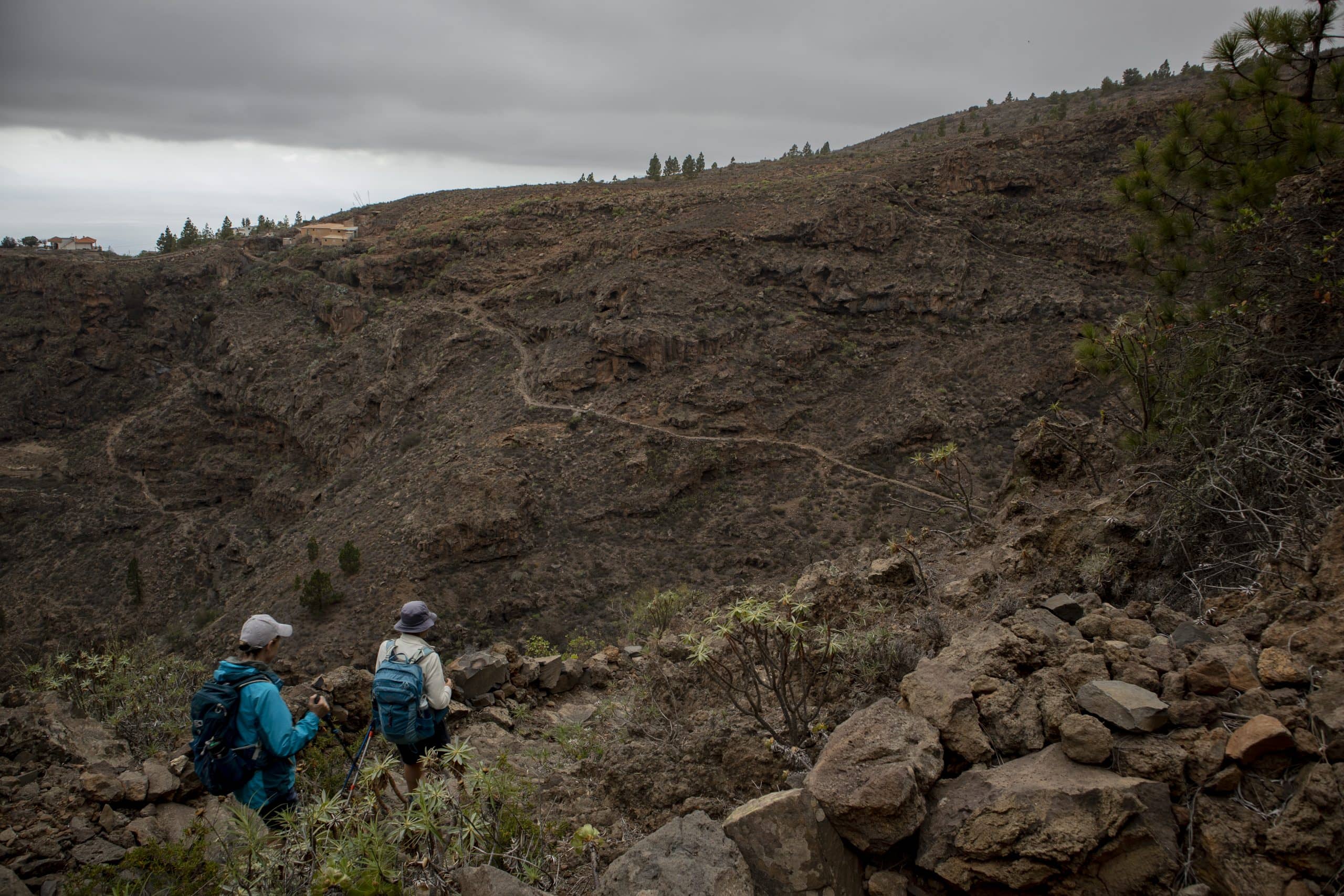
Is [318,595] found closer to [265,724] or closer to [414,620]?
[414,620]

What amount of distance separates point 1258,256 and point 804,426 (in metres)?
25.3

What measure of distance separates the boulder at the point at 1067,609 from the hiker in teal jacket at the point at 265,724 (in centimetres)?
438

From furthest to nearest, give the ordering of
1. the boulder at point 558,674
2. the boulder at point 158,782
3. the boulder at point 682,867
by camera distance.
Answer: the boulder at point 558,674
the boulder at point 158,782
the boulder at point 682,867

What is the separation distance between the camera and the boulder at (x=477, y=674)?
776 cm

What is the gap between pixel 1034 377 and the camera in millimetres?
30062

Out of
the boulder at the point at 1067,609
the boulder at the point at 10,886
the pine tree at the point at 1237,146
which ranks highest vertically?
the pine tree at the point at 1237,146

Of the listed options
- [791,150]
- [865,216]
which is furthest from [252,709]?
[791,150]

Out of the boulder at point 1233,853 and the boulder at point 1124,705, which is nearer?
the boulder at point 1233,853

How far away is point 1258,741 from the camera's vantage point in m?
2.67

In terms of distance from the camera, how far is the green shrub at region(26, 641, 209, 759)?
623 centimetres

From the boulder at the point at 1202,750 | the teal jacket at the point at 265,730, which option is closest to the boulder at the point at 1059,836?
the boulder at the point at 1202,750

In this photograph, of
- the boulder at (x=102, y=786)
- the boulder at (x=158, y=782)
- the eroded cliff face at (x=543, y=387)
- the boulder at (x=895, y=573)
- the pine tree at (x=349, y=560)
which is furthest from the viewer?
the eroded cliff face at (x=543, y=387)

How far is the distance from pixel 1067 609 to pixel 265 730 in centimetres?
466

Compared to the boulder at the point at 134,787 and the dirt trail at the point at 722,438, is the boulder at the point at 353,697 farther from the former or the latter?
the dirt trail at the point at 722,438
